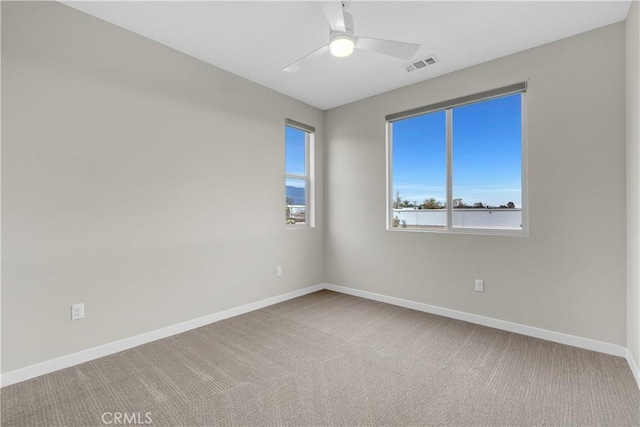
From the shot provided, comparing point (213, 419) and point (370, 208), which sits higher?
point (370, 208)

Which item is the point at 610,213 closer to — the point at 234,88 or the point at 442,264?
the point at 442,264

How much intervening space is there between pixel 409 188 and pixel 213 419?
3.11m

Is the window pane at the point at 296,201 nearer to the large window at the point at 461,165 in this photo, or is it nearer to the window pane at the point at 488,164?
the large window at the point at 461,165

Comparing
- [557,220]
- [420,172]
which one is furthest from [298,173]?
[557,220]

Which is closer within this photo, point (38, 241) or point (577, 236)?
point (38, 241)

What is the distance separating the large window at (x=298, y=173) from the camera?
4086mm

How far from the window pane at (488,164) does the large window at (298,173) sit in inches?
78.2

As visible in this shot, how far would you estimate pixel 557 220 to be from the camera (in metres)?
2.64

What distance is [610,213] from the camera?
2.41 metres

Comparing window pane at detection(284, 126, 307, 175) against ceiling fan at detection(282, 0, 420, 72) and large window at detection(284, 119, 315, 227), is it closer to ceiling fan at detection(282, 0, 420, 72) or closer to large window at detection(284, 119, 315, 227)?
Answer: large window at detection(284, 119, 315, 227)

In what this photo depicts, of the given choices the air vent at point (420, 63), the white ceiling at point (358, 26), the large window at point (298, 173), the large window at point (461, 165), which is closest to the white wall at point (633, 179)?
the white ceiling at point (358, 26)

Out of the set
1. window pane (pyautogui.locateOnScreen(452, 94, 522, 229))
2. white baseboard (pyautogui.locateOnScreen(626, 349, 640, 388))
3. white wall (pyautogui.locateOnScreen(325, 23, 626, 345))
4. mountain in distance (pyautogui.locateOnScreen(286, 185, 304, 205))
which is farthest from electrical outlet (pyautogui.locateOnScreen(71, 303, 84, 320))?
white baseboard (pyautogui.locateOnScreen(626, 349, 640, 388))

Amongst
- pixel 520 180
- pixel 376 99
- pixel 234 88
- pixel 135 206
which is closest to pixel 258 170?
pixel 234 88

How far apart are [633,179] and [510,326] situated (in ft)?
5.28
